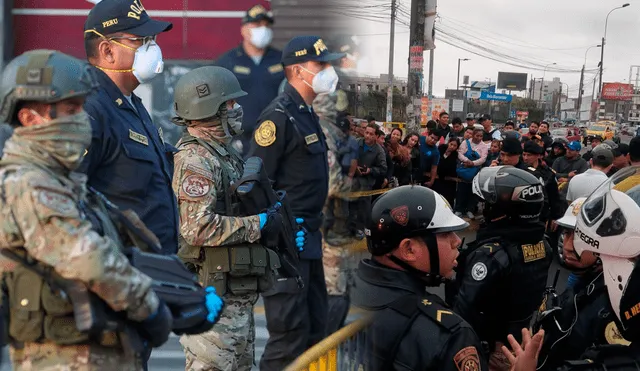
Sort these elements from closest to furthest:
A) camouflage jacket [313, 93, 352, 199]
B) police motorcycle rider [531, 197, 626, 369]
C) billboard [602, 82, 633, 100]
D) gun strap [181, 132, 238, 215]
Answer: camouflage jacket [313, 93, 352, 199] → police motorcycle rider [531, 197, 626, 369] → gun strap [181, 132, 238, 215] → billboard [602, 82, 633, 100]

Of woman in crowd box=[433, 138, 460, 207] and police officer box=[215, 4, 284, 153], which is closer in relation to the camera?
police officer box=[215, 4, 284, 153]

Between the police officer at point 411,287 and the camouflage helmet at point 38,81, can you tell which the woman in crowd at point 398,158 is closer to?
the police officer at point 411,287

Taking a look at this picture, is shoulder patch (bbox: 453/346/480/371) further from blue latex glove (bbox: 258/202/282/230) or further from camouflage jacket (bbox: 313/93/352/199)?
blue latex glove (bbox: 258/202/282/230)

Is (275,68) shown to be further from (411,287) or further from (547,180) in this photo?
(547,180)

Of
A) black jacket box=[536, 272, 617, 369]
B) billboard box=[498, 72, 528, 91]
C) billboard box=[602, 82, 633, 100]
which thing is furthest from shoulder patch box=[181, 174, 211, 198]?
billboard box=[602, 82, 633, 100]

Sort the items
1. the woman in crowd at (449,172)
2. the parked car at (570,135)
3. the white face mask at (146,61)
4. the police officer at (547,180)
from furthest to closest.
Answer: the parked car at (570,135)
the woman in crowd at (449,172)
the police officer at (547,180)
the white face mask at (146,61)

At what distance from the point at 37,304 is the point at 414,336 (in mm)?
976

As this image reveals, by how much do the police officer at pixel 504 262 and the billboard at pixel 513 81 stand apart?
233 ft

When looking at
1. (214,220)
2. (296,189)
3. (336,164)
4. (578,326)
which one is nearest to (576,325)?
(578,326)

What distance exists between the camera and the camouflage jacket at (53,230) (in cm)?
152

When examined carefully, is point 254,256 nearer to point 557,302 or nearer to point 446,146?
point 557,302

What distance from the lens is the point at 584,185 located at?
592cm

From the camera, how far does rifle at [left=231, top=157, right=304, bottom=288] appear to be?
2.71m

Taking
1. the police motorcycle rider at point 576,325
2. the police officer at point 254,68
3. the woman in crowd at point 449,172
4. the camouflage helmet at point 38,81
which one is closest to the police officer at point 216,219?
the police officer at point 254,68
